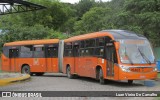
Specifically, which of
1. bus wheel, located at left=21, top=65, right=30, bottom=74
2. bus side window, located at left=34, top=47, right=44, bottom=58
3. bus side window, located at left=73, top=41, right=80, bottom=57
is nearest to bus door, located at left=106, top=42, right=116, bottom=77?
bus side window, located at left=73, top=41, right=80, bottom=57

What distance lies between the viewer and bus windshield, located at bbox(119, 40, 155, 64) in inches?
794

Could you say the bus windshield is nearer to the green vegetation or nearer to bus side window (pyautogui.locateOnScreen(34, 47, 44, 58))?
bus side window (pyautogui.locateOnScreen(34, 47, 44, 58))

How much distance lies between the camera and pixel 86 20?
67000 millimetres

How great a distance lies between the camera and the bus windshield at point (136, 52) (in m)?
20.2

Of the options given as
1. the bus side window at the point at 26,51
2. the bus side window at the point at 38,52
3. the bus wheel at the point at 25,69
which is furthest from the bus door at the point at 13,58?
the bus side window at the point at 38,52

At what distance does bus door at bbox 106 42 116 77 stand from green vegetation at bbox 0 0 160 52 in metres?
13.5

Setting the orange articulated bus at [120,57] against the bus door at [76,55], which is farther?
the bus door at [76,55]

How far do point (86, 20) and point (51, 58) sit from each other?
3556 cm

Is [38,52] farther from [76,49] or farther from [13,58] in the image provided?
[76,49]

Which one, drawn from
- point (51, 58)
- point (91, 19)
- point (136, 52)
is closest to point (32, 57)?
point (51, 58)

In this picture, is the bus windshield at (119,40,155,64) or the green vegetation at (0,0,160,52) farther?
the green vegetation at (0,0,160,52)

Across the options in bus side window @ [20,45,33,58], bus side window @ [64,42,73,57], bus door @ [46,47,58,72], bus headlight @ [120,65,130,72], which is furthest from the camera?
bus side window @ [20,45,33,58]

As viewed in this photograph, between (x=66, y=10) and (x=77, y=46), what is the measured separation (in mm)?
48915

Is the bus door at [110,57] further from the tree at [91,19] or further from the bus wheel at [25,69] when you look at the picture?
the tree at [91,19]
